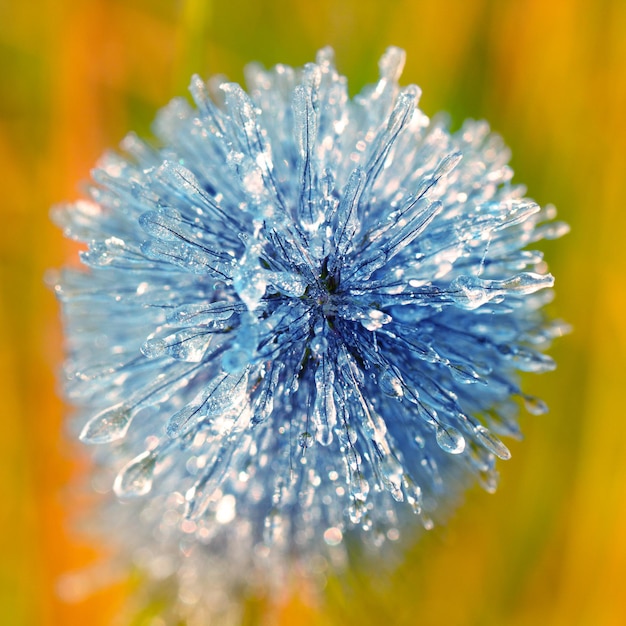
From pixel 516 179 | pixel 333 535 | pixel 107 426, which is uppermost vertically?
pixel 516 179

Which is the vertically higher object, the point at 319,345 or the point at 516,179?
the point at 516,179

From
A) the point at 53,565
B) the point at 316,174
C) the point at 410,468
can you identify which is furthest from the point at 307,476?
the point at 53,565

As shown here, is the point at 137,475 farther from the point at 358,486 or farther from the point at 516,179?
the point at 516,179

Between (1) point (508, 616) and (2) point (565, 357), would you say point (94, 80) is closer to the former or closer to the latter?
(2) point (565, 357)

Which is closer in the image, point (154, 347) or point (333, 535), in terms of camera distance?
point (154, 347)

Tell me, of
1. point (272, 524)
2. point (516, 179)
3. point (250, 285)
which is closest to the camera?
point (250, 285)

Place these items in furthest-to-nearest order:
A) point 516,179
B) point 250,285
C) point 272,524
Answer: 1. point 516,179
2. point 272,524
3. point 250,285

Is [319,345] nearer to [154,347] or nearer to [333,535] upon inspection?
[154,347]

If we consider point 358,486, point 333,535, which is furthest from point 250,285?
point 333,535

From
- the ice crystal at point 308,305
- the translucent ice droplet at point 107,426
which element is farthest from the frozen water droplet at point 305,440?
the translucent ice droplet at point 107,426
